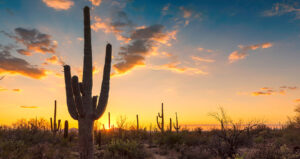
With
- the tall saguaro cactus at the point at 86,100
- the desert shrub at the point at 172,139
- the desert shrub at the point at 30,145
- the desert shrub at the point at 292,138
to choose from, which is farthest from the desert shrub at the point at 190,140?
the tall saguaro cactus at the point at 86,100

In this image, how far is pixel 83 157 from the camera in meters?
9.25

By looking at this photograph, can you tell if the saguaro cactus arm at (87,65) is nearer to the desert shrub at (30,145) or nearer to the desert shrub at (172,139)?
the desert shrub at (30,145)

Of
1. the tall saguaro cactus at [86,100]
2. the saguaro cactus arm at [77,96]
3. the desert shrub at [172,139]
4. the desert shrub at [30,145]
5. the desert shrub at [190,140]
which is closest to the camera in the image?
the tall saguaro cactus at [86,100]

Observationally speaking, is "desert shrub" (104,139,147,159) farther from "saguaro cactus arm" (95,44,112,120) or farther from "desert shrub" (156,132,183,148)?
"desert shrub" (156,132,183,148)

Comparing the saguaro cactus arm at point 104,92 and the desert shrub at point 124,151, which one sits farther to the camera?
the desert shrub at point 124,151

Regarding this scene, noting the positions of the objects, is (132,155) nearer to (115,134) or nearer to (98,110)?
(98,110)

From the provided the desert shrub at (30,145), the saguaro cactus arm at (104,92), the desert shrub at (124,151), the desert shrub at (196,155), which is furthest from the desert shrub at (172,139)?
the saguaro cactus arm at (104,92)

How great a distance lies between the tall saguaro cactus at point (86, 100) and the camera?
9430 millimetres

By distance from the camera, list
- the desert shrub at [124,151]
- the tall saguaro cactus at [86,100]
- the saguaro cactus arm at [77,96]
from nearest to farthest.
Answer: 1. the tall saguaro cactus at [86,100]
2. the saguaro cactus arm at [77,96]
3. the desert shrub at [124,151]

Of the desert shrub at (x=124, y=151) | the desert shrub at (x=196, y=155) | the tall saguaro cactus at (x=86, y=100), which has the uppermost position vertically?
the tall saguaro cactus at (x=86, y=100)

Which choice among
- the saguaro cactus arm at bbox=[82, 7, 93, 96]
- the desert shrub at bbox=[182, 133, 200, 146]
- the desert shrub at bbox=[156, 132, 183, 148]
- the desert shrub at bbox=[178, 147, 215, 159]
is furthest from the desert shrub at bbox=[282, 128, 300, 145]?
the saguaro cactus arm at bbox=[82, 7, 93, 96]

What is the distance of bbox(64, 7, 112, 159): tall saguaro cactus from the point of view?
371 inches

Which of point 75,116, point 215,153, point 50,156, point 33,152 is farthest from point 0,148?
point 215,153

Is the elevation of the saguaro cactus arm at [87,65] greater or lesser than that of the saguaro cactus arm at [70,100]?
greater
